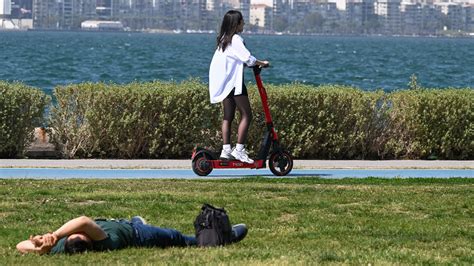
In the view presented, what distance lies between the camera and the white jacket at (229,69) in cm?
1376

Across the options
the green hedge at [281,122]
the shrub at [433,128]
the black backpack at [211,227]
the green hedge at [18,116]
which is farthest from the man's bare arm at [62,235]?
the shrub at [433,128]

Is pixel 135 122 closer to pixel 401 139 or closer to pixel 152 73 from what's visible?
pixel 401 139

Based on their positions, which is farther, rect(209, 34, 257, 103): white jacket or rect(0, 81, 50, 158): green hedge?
rect(0, 81, 50, 158): green hedge

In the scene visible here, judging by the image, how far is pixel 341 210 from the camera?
10789mm

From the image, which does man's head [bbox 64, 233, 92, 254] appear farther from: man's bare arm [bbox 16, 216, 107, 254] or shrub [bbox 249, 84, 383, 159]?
shrub [bbox 249, 84, 383, 159]

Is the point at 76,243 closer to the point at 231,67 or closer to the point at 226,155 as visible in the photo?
the point at 231,67

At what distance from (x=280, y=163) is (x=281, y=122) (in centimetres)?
211

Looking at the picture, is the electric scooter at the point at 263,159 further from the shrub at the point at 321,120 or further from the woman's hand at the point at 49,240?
the woman's hand at the point at 49,240

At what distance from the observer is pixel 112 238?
332 inches

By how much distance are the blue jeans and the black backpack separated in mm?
100

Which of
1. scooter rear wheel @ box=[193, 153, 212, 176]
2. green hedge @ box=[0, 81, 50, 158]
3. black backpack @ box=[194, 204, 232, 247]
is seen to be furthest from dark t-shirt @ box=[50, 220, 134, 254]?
green hedge @ box=[0, 81, 50, 158]

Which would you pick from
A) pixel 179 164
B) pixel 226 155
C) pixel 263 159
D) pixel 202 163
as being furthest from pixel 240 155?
pixel 179 164

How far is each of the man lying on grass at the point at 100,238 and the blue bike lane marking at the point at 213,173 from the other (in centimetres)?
529

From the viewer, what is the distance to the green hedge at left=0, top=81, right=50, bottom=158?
1612 centimetres
